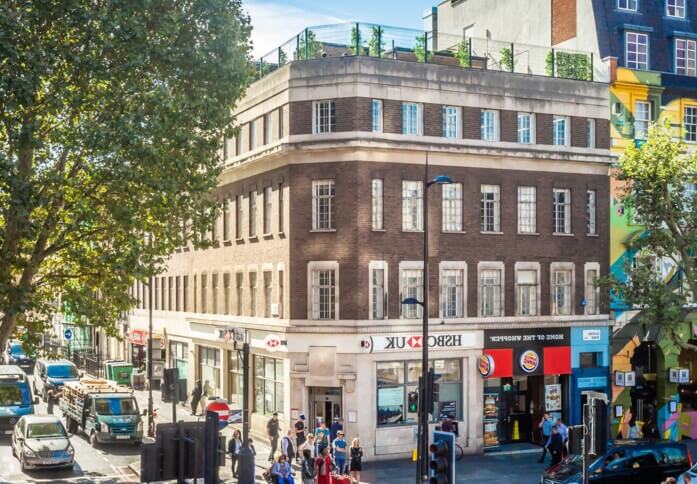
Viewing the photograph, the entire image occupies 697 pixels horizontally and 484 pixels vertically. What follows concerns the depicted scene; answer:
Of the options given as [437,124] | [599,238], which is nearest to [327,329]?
[437,124]

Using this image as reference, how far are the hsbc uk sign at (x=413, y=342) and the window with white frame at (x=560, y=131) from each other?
370 inches

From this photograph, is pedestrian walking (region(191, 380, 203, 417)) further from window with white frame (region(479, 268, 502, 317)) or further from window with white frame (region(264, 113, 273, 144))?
window with white frame (region(479, 268, 502, 317))

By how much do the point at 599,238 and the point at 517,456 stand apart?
10538 millimetres

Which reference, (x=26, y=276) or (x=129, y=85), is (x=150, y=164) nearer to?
(x=129, y=85)

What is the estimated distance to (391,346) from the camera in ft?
119

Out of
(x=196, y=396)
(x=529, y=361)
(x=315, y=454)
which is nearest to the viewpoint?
(x=315, y=454)

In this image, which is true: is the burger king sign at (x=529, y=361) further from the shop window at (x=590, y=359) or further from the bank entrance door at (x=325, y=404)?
the bank entrance door at (x=325, y=404)

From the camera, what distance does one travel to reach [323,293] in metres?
37.0

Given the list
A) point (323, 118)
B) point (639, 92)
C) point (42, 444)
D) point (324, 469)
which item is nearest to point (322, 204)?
point (323, 118)

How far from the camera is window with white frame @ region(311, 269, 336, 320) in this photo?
36.7 meters

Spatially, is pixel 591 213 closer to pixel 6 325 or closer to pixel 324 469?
pixel 324 469

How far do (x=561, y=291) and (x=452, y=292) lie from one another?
5.61 meters

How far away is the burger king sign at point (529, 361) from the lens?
39.2m

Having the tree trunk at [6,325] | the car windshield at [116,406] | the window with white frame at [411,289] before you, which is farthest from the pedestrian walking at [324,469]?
the car windshield at [116,406]
